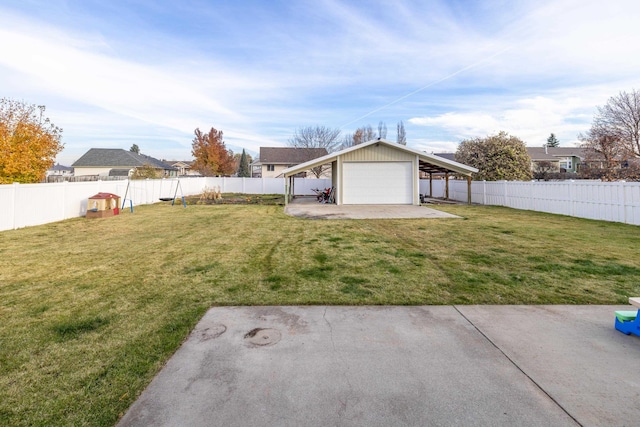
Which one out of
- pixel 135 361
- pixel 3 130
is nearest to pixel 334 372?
pixel 135 361

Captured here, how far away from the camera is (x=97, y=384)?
227cm

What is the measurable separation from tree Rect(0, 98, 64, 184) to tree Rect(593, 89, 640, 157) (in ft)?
117

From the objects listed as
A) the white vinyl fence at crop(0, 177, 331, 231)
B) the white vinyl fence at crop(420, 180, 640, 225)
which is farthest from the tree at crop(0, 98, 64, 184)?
the white vinyl fence at crop(420, 180, 640, 225)

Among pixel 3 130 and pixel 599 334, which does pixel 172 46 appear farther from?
pixel 599 334

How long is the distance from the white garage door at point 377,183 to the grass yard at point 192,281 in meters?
7.85

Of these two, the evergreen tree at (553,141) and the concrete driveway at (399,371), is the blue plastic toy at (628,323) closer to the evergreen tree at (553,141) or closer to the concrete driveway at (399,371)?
the concrete driveway at (399,371)

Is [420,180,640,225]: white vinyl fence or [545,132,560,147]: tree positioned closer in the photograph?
[420,180,640,225]: white vinyl fence

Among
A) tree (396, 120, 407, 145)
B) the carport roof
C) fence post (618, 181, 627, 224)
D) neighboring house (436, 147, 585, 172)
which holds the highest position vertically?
tree (396, 120, 407, 145)

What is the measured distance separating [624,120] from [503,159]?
976 cm

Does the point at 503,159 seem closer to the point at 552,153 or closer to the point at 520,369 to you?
the point at 520,369

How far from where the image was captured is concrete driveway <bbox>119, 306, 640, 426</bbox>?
6.46ft

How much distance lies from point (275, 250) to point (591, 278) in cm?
550

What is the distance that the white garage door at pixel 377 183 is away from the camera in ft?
56.5

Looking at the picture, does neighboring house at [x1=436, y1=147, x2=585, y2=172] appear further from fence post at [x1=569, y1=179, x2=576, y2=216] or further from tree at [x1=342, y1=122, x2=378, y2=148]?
fence post at [x1=569, y1=179, x2=576, y2=216]
